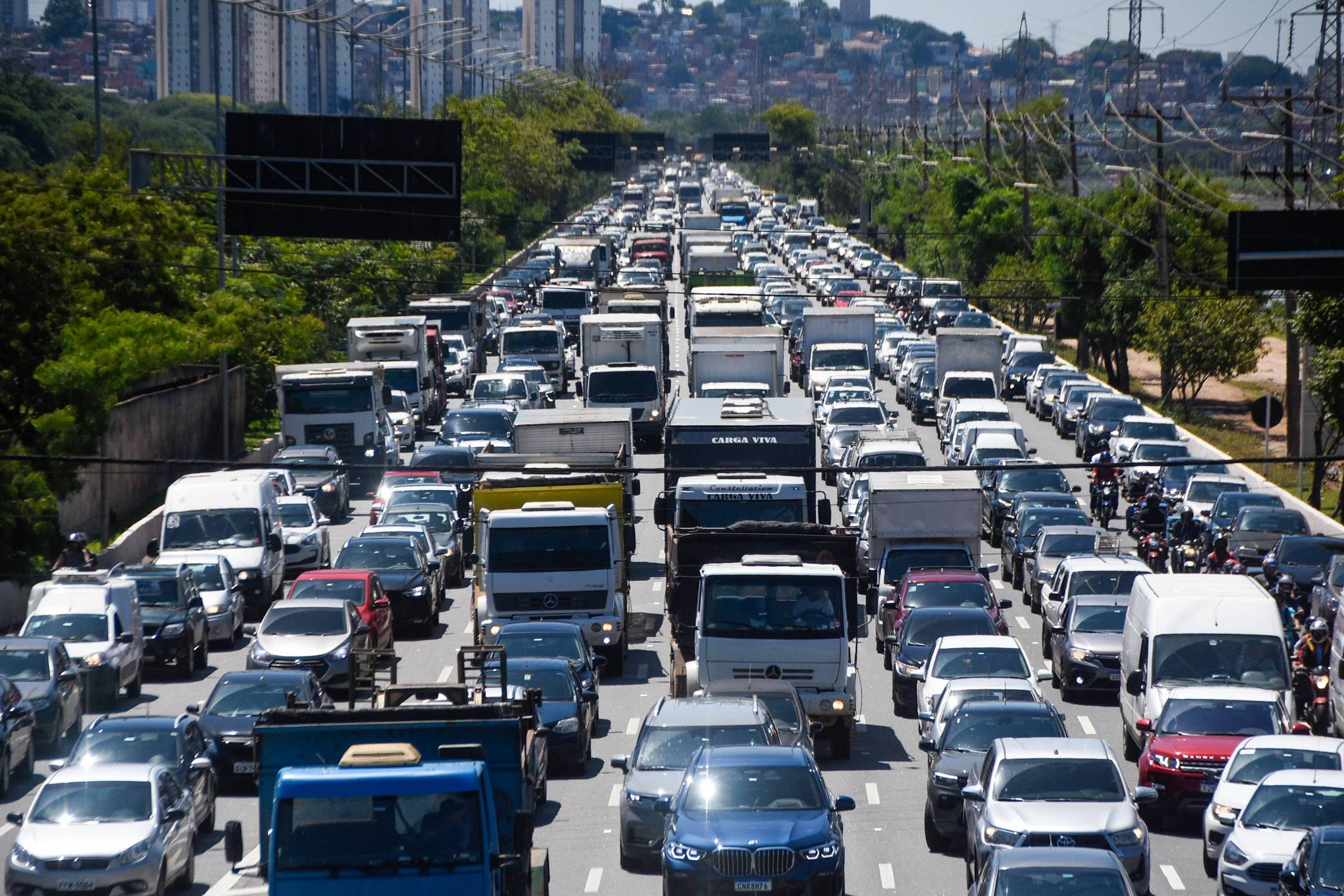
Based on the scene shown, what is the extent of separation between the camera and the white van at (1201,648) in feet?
76.0

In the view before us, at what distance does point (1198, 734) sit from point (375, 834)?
11.8 metres

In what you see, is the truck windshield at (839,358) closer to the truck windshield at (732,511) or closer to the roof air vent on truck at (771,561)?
the truck windshield at (732,511)

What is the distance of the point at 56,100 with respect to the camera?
127062mm

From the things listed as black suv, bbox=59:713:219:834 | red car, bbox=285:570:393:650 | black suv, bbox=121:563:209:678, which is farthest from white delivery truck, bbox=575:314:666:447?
black suv, bbox=59:713:219:834

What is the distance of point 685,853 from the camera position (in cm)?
1641

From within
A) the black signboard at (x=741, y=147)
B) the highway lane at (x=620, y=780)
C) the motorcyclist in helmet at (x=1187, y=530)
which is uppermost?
the black signboard at (x=741, y=147)

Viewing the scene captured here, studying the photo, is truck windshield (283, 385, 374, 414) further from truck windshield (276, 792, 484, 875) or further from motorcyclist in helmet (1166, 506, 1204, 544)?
truck windshield (276, 792, 484, 875)

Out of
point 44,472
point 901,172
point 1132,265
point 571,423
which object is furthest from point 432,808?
point 901,172

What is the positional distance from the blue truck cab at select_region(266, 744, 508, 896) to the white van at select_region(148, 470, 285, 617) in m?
21.9

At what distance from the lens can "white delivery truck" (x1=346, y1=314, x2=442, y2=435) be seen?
55.3m

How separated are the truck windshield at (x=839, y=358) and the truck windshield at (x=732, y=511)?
30.8m

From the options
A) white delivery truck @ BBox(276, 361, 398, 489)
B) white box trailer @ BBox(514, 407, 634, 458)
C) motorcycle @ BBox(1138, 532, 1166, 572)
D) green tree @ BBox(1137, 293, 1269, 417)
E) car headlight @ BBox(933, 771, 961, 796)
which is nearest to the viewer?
car headlight @ BBox(933, 771, 961, 796)

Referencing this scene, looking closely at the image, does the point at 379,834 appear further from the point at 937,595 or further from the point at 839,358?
the point at 839,358

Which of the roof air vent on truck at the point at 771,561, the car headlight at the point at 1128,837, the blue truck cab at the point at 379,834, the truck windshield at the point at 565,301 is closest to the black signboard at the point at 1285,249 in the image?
the roof air vent on truck at the point at 771,561
